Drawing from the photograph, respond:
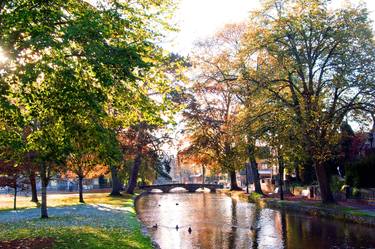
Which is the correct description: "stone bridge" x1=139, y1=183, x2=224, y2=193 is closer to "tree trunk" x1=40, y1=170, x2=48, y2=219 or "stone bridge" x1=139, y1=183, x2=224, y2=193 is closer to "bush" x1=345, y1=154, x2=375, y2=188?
"bush" x1=345, y1=154, x2=375, y2=188

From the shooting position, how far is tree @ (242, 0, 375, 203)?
33.4m

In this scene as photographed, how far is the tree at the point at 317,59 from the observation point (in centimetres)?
3341

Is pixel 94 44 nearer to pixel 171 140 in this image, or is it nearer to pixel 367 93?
pixel 367 93

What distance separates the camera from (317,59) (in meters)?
36.8

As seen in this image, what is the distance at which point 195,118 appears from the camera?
6122 cm

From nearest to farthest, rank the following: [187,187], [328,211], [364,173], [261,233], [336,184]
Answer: [261,233], [328,211], [364,173], [336,184], [187,187]

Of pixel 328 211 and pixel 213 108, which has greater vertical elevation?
pixel 213 108

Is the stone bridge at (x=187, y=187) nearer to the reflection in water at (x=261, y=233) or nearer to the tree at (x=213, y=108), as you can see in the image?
the tree at (x=213, y=108)

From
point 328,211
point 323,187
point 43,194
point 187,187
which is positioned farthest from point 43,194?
point 187,187

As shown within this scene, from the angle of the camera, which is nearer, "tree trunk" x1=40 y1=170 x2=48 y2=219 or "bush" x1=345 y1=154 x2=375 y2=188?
"tree trunk" x1=40 y1=170 x2=48 y2=219

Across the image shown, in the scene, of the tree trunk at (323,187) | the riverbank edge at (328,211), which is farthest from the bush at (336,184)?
the tree trunk at (323,187)

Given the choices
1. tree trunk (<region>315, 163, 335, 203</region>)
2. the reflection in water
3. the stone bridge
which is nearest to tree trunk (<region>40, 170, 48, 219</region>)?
the reflection in water

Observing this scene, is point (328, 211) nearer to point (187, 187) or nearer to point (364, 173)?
point (364, 173)

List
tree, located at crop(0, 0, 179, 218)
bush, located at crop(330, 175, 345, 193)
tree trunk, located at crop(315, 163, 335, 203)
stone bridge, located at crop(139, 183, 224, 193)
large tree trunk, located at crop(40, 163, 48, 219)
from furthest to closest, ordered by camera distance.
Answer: stone bridge, located at crop(139, 183, 224, 193) → bush, located at crop(330, 175, 345, 193) → tree trunk, located at crop(315, 163, 335, 203) → large tree trunk, located at crop(40, 163, 48, 219) → tree, located at crop(0, 0, 179, 218)
